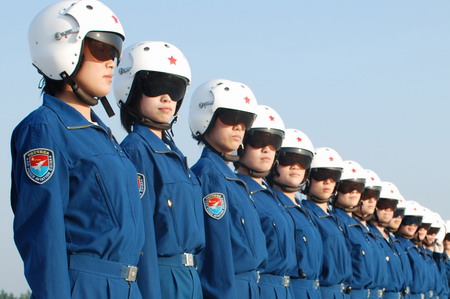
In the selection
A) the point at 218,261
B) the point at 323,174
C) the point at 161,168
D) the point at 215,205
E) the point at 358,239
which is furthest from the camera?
the point at 358,239

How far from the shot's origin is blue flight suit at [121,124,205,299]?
6.50 m

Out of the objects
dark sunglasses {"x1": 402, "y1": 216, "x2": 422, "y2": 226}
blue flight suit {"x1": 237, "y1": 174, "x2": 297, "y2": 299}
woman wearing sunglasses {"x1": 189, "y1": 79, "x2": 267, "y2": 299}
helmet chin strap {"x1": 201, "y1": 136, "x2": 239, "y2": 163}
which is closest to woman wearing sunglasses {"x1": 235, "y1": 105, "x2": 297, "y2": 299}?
blue flight suit {"x1": 237, "y1": 174, "x2": 297, "y2": 299}

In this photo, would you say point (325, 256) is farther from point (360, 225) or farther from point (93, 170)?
point (93, 170)

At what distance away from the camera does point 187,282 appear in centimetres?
659

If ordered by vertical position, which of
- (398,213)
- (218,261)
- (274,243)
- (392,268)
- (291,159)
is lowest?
(392,268)

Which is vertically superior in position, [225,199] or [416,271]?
[225,199]

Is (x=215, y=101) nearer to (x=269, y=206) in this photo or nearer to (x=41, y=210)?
(x=269, y=206)

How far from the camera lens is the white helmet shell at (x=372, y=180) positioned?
1462 cm

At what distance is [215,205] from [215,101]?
1.18m

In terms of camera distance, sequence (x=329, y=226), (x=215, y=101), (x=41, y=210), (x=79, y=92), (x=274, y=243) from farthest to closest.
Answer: (x=329, y=226), (x=274, y=243), (x=215, y=101), (x=79, y=92), (x=41, y=210)

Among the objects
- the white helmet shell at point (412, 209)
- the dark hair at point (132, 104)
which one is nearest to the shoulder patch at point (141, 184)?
the dark hair at point (132, 104)

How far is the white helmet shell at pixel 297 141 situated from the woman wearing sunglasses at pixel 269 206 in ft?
3.07

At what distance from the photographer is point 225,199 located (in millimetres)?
7711

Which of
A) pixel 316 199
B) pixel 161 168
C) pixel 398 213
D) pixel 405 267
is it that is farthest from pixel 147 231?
pixel 398 213
